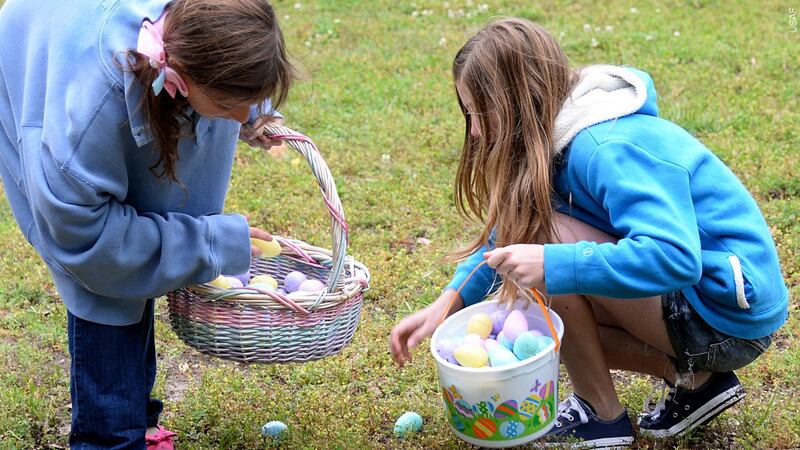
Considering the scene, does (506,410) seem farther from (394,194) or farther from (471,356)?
(394,194)

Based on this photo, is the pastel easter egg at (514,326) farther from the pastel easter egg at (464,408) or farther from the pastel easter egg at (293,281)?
the pastel easter egg at (293,281)

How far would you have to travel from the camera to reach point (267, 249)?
2504 mm

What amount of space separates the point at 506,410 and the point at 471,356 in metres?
0.15

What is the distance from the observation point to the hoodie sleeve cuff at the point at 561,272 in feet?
6.68

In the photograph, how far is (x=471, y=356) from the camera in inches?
85.7

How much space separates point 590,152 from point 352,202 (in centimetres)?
203

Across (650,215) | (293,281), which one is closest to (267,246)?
(293,281)

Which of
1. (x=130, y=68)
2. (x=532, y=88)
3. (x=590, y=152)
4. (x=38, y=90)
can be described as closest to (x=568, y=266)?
(x=590, y=152)

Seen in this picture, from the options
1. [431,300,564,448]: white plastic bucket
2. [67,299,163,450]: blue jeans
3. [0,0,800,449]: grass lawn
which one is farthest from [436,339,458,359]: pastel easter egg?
[67,299,163,450]: blue jeans

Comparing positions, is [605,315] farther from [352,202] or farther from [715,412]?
[352,202]

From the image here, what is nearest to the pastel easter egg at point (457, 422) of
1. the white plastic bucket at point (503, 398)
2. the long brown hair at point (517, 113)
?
the white plastic bucket at point (503, 398)

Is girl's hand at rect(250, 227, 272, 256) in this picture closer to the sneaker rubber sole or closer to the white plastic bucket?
the white plastic bucket

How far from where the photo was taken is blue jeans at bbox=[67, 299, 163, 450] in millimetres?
2211

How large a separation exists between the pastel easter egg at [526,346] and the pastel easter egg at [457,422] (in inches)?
8.0
